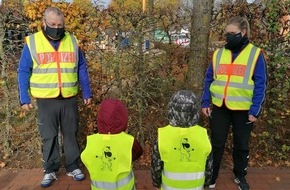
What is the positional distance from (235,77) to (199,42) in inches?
50.5

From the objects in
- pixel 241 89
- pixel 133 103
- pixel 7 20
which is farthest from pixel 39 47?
pixel 241 89

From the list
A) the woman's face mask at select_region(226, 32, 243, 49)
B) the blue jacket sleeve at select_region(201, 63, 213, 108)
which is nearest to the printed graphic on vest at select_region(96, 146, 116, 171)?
the blue jacket sleeve at select_region(201, 63, 213, 108)

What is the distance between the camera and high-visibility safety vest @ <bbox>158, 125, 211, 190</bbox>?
8.77 feet

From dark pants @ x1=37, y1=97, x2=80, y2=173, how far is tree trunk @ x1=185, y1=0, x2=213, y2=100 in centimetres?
173

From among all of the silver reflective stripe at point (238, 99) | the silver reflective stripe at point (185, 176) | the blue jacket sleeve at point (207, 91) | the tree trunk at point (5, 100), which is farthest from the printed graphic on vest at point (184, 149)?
the tree trunk at point (5, 100)

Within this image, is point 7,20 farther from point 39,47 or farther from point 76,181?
point 76,181

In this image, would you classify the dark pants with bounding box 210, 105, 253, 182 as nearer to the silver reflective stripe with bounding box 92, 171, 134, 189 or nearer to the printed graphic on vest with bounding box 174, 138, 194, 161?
the printed graphic on vest with bounding box 174, 138, 194, 161

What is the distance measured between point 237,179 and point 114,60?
88.2 inches

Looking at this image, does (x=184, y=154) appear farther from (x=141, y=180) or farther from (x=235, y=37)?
(x=141, y=180)

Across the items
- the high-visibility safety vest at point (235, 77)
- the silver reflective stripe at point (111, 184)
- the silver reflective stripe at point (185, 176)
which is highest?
the high-visibility safety vest at point (235, 77)

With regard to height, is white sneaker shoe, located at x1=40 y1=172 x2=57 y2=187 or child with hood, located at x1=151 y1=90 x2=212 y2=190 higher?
child with hood, located at x1=151 y1=90 x2=212 y2=190

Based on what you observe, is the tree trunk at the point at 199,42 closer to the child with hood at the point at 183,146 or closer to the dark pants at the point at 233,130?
the dark pants at the point at 233,130

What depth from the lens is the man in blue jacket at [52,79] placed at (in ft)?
13.0

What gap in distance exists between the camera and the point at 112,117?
8.77 feet
